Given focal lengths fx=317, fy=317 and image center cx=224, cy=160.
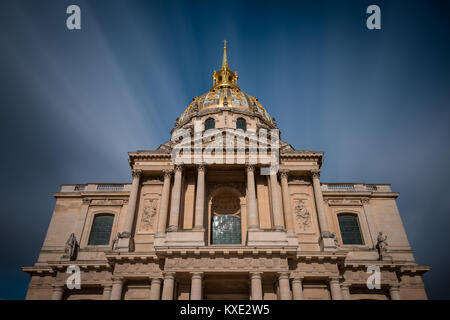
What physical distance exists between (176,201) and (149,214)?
2.72m

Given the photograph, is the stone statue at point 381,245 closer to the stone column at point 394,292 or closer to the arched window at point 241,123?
the stone column at point 394,292

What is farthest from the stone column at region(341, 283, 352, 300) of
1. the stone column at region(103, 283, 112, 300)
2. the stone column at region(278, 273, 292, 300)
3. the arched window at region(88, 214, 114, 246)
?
the arched window at region(88, 214, 114, 246)

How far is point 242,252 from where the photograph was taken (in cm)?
1908

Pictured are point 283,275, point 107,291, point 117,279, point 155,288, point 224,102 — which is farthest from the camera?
point 224,102

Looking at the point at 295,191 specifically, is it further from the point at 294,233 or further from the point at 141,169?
the point at 141,169

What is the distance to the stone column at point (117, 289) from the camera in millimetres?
19344

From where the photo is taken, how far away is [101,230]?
83.2 feet

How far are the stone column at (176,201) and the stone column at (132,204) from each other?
296 centimetres

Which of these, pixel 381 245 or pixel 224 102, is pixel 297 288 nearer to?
pixel 381 245

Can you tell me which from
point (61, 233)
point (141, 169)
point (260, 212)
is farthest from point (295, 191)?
point (61, 233)

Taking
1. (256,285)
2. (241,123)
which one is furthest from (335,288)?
(241,123)

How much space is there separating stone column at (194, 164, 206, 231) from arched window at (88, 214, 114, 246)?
798 centimetres

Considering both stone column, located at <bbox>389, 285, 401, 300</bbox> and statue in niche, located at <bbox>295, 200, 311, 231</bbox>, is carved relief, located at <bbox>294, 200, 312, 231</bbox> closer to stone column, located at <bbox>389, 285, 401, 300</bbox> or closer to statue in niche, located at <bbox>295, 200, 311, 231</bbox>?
statue in niche, located at <bbox>295, 200, 311, 231</bbox>

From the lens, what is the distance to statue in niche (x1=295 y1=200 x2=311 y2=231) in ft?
77.1
